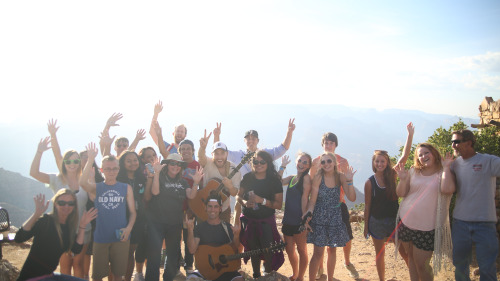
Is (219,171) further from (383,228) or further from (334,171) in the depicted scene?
(383,228)

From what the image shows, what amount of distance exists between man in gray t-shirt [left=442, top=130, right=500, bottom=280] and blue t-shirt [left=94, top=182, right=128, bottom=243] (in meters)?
4.37

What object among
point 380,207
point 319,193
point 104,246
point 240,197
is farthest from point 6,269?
point 380,207

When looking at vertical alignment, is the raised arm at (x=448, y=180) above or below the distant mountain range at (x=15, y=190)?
above

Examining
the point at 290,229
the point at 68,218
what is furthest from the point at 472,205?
the point at 68,218

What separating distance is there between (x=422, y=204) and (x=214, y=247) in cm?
298

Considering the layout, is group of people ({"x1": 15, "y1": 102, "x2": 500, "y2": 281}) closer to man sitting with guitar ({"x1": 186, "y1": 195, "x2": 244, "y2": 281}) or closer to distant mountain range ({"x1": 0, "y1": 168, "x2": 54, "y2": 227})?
man sitting with guitar ({"x1": 186, "y1": 195, "x2": 244, "y2": 281})

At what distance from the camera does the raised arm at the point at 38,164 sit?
4609 mm

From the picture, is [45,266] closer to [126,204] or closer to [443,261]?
[126,204]

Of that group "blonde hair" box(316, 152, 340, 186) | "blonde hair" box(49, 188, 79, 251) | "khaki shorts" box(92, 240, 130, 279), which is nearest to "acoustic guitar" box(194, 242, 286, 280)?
"khaki shorts" box(92, 240, 130, 279)

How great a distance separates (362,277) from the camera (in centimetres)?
A: 615

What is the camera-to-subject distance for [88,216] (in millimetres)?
4297

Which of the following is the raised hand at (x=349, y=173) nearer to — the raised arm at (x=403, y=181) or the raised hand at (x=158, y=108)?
the raised arm at (x=403, y=181)

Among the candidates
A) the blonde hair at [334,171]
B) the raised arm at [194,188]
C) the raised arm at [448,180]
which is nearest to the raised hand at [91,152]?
the raised arm at [194,188]

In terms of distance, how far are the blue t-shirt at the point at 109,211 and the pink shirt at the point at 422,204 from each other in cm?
394
